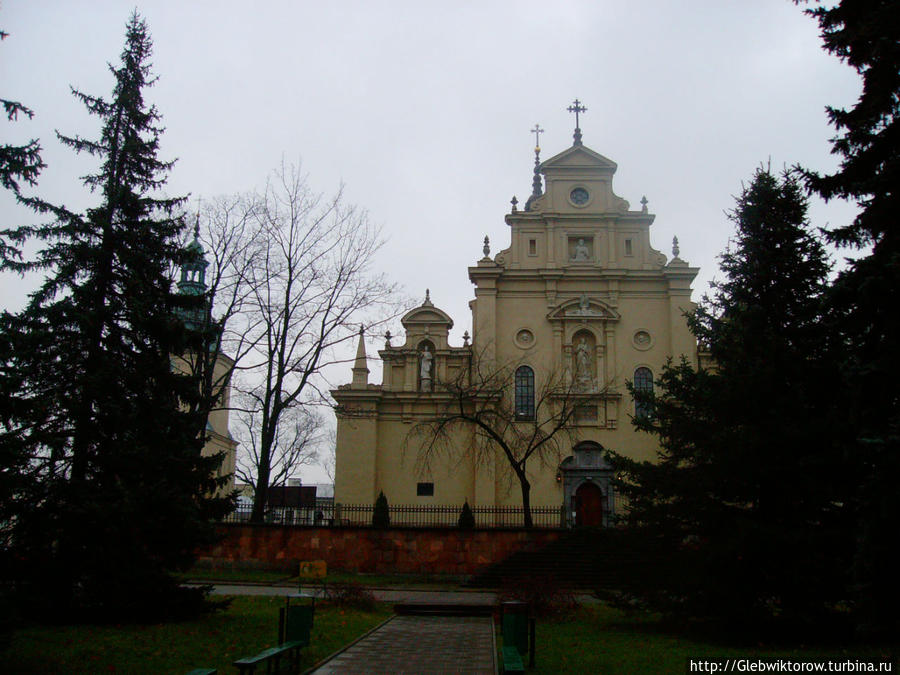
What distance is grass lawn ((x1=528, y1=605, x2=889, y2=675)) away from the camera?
35.4 ft

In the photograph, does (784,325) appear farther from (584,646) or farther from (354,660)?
(354,660)

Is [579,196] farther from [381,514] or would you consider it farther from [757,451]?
[757,451]

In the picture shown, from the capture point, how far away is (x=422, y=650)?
41.0ft

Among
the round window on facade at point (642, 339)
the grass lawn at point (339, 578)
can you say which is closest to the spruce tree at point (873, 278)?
the grass lawn at point (339, 578)

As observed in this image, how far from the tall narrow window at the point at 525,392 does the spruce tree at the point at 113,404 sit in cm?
2254

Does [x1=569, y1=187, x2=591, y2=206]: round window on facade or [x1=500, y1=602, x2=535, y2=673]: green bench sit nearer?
[x1=500, y1=602, x2=535, y2=673]: green bench

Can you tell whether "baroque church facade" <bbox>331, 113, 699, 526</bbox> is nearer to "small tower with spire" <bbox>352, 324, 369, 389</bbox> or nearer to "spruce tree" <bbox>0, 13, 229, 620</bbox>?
"small tower with spire" <bbox>352, 324, 369, 389</bbox>

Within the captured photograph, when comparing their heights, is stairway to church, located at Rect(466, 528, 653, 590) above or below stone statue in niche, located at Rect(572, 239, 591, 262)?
below

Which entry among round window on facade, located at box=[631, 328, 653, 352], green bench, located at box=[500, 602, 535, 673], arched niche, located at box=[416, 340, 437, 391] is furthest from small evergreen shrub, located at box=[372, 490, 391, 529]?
green bench, located at box=[500, 602, 535, 673]

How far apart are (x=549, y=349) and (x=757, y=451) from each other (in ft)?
78.8

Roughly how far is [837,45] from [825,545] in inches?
313

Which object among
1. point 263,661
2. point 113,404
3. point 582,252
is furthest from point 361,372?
point 263,661

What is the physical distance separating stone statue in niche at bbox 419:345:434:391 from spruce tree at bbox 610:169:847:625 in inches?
874

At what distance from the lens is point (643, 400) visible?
16359 millimetres
